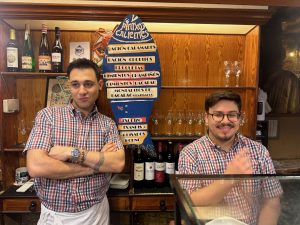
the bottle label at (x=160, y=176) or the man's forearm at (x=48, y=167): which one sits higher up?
the man's forearm at (x=48, y=167)

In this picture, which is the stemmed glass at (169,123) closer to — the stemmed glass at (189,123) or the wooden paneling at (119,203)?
the stemmed glass at (189,123)

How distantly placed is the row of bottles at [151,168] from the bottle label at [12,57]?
1.21m

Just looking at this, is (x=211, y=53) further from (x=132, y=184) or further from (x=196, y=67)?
(x=132, y=184)

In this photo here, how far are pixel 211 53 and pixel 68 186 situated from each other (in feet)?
5.45

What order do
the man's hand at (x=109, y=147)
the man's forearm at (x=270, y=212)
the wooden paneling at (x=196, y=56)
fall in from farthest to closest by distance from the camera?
the wooden paneling at (x=196, y=56) → the man's hand at (x=109, y=147) → the man's forearm at (x=270, y=212)

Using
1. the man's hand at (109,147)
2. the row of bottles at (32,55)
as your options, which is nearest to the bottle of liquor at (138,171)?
the man's hand at (109,147)

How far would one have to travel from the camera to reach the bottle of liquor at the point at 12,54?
6.63 ft

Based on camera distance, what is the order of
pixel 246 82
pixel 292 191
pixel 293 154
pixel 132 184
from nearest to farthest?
pixel 292 191, pixel 132 184, pixel 246 82, pixel 293 154

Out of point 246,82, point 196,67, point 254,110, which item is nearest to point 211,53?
point 196,67

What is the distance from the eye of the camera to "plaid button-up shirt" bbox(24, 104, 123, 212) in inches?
60.8

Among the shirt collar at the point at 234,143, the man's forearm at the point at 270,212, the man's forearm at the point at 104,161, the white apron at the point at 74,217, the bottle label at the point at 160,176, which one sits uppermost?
the shirt collar at the point at 234,143

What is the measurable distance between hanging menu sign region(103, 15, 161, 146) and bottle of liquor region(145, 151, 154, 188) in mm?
192

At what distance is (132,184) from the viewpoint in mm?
2131

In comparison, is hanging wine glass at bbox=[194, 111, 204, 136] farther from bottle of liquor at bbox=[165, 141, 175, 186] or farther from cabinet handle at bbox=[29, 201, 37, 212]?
cabinet handle at bbox=[29, 201, 37, 212]
